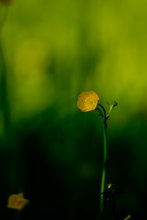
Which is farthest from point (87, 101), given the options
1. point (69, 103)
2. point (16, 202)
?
point (16, 202)

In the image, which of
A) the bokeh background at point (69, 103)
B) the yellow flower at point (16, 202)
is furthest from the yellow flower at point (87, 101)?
the yellow flower at point (16, 202)

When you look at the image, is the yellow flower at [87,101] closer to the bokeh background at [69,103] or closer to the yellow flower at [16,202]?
the bokeh background at [69,103]

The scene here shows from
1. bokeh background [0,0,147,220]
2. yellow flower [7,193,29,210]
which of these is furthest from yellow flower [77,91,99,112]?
yellow flower [7,193,29,210]

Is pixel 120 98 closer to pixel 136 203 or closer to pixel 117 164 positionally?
pixel 117 164

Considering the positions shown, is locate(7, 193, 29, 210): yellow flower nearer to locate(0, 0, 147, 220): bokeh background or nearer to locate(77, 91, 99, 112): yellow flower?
locate(0, 0, 147, 220): bokeh background

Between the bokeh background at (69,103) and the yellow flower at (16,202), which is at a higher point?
the bokeh background at (69,103)
